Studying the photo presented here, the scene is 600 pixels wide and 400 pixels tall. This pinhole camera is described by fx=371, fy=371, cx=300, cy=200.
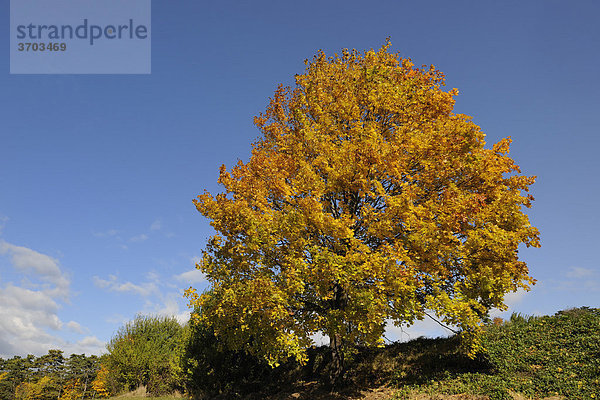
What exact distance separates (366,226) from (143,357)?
36424 millimetres

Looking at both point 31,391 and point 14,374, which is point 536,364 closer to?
point 31,391

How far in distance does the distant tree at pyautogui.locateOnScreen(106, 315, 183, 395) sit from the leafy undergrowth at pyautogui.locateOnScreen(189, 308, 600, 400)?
2382cm

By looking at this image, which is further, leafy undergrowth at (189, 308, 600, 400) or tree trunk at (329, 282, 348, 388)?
tree trunk at (329, 282, 348, 388)

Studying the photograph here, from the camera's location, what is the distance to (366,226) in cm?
1337

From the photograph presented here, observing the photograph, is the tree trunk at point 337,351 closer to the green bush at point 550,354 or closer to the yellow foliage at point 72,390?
the green bush at point 550,354

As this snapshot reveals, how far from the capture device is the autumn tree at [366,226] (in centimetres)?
1097

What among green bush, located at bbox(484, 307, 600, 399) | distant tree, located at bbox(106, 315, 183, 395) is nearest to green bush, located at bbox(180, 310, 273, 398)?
green bush, located at bbox(484, 307, 600, 399)

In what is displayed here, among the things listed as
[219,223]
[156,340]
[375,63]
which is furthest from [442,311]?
[156,340]

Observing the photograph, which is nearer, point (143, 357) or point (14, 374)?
point (143, 357)

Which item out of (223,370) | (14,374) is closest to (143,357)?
(223,370)

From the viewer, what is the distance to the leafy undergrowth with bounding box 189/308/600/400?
11.2 meters

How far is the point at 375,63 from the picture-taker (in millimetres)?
16000

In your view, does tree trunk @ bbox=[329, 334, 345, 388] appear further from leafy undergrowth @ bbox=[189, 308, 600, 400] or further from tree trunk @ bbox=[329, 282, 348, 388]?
leafy undergrowth @ bbox=[189, 308, 600, 400]

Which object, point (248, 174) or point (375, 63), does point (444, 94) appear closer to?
point (375, 63)
